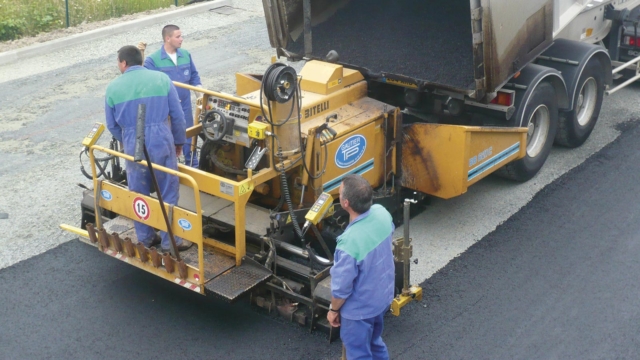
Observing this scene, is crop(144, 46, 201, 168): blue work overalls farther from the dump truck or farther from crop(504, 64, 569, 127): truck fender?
crop(504, 64, 569, 127): truck fender

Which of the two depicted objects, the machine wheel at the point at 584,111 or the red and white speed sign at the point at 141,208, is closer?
Result: the red and white speed sign at the point at 141,208

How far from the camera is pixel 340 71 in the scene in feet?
20.9

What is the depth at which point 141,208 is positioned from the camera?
17.7 ft

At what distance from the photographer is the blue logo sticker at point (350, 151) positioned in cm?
594

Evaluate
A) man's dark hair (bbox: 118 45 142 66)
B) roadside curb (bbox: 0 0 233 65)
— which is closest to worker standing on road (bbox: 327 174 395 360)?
man's dark hair (bbox: 118 45 142 66)

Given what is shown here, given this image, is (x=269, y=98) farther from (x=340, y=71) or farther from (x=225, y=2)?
(x=225, y=2)

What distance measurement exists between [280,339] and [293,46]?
3355mm

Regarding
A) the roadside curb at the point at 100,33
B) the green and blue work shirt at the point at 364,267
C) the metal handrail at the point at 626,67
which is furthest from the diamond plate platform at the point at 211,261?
the roadside curb at the point at 100,33

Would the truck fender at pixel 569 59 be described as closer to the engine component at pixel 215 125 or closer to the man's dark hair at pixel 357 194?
the engine component at pixel 215 125

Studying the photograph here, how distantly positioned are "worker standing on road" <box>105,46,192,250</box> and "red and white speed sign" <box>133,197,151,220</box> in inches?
5.0

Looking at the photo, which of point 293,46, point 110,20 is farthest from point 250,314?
point 110,20

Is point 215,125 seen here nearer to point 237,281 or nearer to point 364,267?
point 237,281

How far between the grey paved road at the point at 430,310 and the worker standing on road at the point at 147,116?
0.67 metres

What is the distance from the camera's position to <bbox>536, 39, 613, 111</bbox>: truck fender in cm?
762
